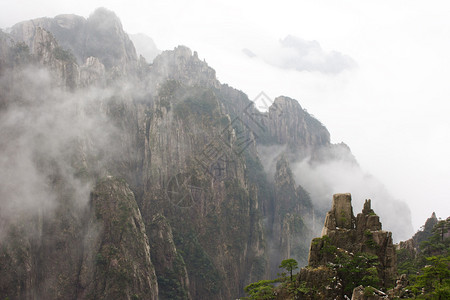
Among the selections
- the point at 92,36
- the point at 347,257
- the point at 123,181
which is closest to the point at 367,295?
the point at 347,257

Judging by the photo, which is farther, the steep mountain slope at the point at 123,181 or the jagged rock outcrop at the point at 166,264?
the jagged rock outcrop at the point at 166,264

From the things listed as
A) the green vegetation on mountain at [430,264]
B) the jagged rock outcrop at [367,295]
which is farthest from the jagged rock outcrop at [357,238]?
the jagged rock outcrop at [367,295]

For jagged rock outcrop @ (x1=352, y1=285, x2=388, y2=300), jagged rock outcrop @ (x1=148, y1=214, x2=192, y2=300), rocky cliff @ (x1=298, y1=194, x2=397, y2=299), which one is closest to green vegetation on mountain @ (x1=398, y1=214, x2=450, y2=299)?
jagged rock outcrop @ (x1=352, y1=285, x2=388, y2=300)

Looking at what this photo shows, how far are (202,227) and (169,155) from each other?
21.1 meters

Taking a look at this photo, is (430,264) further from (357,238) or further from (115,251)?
(115,251)

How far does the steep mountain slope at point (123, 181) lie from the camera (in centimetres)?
5744

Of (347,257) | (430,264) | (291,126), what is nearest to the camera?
(347,257)

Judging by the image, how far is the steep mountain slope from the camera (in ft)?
188

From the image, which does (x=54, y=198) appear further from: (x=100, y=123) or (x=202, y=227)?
(x=202, y=227)

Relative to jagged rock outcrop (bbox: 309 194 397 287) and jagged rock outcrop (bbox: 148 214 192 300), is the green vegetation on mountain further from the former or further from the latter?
jagged rock outcrop (bbox: 148 214 192 300)

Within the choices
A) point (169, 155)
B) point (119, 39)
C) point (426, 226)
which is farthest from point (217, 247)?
point (119, 39)

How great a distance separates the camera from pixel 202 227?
297 feet

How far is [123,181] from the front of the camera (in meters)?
69.8

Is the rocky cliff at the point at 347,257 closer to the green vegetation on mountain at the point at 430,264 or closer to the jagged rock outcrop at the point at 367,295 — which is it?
the green vegetation on mountain at the point at 430,264
